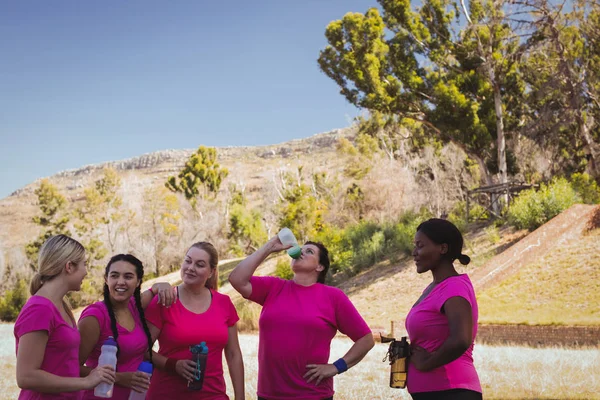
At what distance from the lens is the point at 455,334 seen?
9.80 feet

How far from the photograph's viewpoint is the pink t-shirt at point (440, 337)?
3086mm

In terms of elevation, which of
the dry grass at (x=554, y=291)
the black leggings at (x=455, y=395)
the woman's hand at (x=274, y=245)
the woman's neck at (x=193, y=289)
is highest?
the woman's hand at (x=274, y=245)

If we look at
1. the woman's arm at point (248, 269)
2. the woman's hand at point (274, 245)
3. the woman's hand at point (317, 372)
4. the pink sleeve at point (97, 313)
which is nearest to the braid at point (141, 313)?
the pink sleeve at point (97, 313)

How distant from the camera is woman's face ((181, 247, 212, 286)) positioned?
3.70 metres

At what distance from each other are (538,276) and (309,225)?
53.5 feet

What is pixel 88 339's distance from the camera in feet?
10.7

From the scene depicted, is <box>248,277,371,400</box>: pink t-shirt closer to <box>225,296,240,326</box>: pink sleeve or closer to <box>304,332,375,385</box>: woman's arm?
<box>304,332,375,385</box>: woman's arm

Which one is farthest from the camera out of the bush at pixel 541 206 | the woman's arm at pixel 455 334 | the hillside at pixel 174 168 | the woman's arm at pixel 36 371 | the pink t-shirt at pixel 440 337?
the hillside at pixel 174 168

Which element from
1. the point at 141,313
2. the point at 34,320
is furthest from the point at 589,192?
the point at 34,320

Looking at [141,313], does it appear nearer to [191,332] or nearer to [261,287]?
[191,332]

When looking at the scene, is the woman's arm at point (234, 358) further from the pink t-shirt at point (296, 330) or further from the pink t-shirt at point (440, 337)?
the pink t-shirt at point (440, 337)

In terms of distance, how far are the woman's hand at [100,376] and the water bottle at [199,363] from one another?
0.54 metres

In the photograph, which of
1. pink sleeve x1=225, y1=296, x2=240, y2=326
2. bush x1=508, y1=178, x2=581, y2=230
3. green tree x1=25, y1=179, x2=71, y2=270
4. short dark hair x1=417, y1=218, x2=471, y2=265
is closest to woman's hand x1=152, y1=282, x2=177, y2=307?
pink sleeve x1=225, y1=296, x2=240, y2=326

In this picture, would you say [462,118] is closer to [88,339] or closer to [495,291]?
[495,291]
